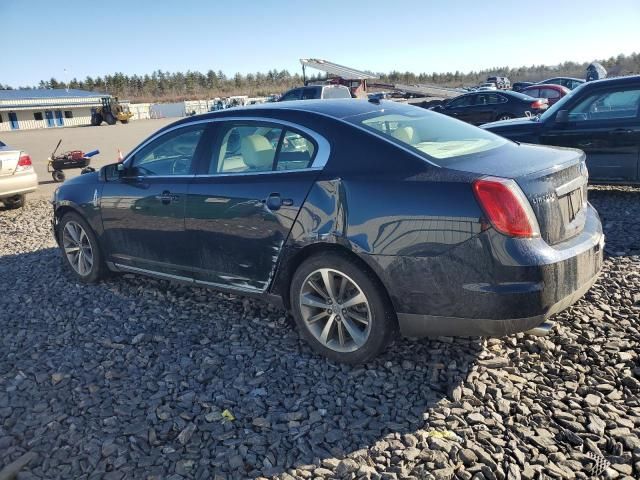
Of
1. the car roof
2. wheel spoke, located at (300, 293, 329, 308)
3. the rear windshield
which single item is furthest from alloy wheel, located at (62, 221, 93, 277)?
the rear windshield

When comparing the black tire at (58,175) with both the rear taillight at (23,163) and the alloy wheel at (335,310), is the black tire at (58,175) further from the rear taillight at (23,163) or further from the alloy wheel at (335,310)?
the alloy wheel at (335,310)

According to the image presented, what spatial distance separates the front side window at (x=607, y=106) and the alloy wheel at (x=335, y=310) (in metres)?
5.57

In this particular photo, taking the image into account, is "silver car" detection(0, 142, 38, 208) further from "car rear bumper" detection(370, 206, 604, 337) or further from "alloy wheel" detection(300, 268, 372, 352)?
"car rear bumper" detection(370, 206, 604, 337)

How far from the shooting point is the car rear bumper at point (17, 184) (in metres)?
9.31

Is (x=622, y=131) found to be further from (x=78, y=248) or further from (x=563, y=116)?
(x=78, y=248)

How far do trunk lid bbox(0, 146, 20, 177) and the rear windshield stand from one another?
8173 millimetres

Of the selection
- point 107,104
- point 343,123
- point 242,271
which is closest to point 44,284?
point 242,271

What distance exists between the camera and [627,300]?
161 inches

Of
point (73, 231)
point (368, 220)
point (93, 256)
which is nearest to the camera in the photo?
point (368, 220)

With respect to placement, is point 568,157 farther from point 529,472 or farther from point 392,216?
point 529,472

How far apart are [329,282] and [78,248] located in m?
3.20

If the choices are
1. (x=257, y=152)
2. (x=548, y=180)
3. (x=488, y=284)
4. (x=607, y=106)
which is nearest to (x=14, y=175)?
(x=257, y=152)

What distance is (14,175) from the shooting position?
31.0ft

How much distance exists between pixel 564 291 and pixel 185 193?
9.12ft
